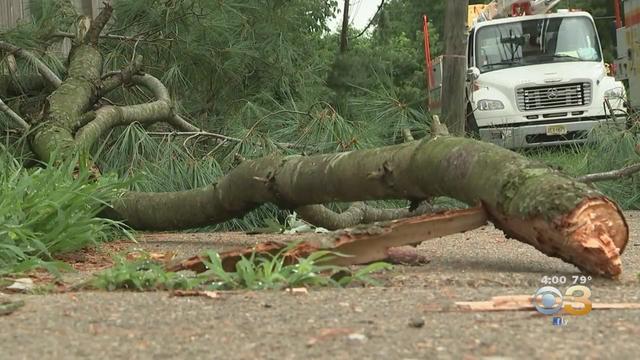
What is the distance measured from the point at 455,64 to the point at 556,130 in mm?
6067

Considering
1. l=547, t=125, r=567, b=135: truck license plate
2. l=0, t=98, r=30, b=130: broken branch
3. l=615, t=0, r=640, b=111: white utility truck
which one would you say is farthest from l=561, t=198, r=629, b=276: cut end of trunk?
l=547, t=125, r=567, b=135: truck license plate

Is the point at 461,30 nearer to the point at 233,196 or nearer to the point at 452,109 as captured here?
the point at 452,109

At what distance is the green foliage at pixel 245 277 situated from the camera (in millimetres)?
3096

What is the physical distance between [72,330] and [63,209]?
197 centimetres

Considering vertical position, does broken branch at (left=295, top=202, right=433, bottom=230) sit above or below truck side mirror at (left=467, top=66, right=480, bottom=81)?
below

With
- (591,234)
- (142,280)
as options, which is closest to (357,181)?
(591,234)

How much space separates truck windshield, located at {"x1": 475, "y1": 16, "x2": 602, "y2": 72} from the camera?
13.0 m

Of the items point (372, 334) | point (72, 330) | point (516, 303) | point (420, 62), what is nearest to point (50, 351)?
point (72, 330)

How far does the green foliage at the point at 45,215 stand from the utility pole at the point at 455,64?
2.59 meters

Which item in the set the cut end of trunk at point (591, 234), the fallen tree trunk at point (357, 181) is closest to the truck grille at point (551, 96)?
the fallen tree trunk at point (357, 181)

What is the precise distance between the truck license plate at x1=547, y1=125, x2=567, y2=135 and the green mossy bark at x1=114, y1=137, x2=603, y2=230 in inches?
302

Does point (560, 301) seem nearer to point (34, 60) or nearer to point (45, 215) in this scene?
point (45, 215)

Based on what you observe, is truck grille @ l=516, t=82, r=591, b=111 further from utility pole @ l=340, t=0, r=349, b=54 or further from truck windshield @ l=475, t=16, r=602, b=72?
utility pole @ l=340, t=0, r=349, b=54

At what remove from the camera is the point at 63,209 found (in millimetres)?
4395
